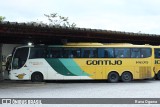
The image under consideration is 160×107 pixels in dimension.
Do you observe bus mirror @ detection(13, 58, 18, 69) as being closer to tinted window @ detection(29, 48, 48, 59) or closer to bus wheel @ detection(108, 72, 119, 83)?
tinted window @ detection(29, 48, 48, 59)

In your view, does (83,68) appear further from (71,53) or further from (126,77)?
(126,77)

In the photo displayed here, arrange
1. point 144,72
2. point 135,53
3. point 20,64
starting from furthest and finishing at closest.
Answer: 1. point 135,53
2. point 144,72
3. point 20,64

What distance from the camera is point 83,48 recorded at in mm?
25422

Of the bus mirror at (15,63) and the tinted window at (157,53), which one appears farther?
the tinted window at (157,53)

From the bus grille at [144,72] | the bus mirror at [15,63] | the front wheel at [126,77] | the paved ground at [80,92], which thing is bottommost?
the paved ground at [80,92]

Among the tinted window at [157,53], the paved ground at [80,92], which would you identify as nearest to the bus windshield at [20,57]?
the paved ground at [80,92]

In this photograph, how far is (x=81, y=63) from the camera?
2530 cm

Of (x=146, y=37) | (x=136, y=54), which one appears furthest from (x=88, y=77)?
(x=146, y=37)

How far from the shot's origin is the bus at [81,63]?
25000 millimetres

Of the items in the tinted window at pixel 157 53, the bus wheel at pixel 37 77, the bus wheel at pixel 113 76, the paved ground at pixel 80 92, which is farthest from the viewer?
the tinted window at pixel 157 53

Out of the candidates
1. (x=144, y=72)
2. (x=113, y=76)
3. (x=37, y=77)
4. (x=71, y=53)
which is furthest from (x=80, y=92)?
(x=144, y=72)

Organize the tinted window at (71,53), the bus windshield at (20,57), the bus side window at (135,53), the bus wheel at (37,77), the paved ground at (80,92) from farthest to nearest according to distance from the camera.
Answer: the bus side window at (135,53), the tinted window at (71,53), the bus wheel at (37,77), the bus windshield at (20,57), the paved ground at (80,92)

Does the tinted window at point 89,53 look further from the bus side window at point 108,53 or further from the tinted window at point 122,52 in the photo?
the tinted window at point 122,52

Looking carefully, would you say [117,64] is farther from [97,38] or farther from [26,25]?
[26,25]
